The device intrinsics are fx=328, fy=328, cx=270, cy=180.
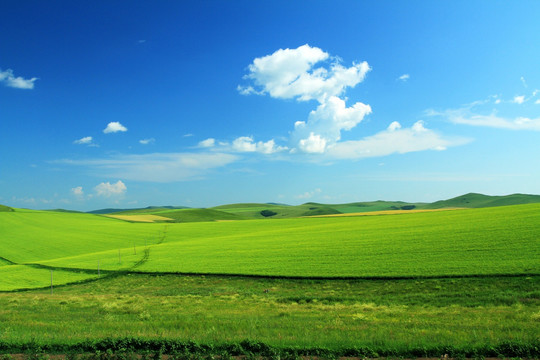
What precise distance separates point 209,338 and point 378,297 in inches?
550

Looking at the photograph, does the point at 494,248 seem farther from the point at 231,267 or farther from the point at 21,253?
the point at 21,253

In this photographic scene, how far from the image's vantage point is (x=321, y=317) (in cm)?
1470

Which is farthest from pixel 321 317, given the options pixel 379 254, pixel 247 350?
pixel 379 254

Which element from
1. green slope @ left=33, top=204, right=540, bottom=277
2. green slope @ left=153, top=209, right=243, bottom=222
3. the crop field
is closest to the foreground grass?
the crop field

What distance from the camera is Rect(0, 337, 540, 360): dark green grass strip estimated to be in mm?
9234

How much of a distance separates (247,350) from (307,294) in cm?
1438

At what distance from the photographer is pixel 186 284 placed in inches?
1189

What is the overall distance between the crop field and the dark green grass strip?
0.17 feet

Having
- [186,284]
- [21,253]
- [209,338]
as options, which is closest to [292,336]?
[209,338]

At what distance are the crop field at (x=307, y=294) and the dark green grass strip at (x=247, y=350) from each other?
0.05m

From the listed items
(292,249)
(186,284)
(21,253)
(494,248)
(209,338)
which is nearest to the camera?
(209,338)

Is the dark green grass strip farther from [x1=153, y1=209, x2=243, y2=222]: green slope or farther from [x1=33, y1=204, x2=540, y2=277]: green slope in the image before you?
[x1=153, y1=209, x2=243, y2=222]: green slope

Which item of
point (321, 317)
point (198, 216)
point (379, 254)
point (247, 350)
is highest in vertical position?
point (247, 350)

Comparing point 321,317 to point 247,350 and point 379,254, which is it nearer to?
point 247,350
